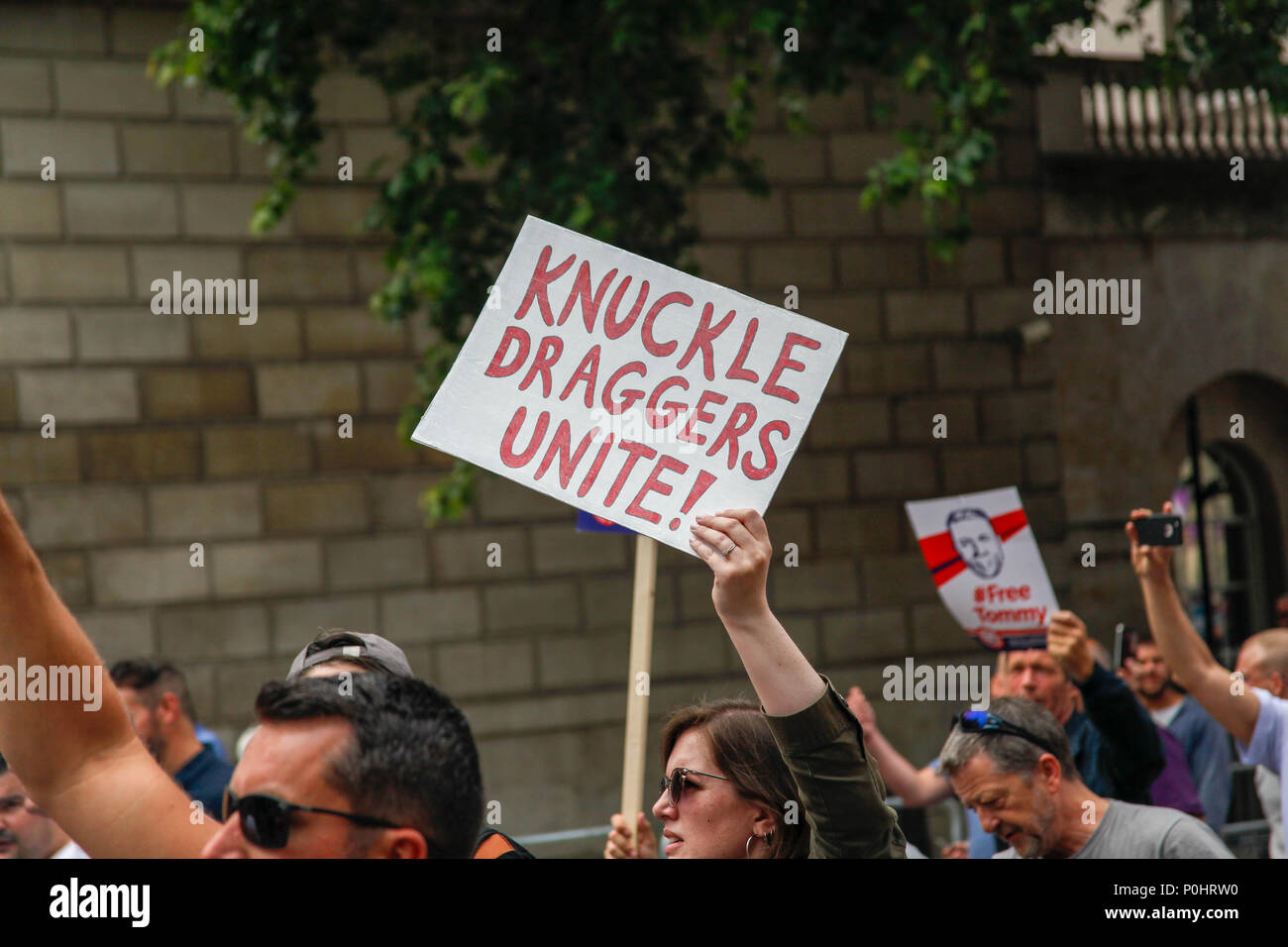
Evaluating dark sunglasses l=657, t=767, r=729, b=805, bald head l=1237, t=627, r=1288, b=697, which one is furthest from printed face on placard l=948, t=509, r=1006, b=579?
dark sunglasses l=657, t=767, r=729, b=805

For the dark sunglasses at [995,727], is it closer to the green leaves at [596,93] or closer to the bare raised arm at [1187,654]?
the bare raised arm at [1187,654]

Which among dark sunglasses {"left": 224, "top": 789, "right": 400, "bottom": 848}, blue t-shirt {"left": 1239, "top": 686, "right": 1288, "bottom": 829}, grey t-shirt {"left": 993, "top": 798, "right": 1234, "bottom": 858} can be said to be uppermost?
dark sunglasses {"left": 224, "top": 789, "right": 400, "bottom": 848}

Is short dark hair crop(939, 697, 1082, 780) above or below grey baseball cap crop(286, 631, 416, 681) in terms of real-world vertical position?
below

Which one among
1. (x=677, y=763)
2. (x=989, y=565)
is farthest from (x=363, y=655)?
(x=989, y=565)

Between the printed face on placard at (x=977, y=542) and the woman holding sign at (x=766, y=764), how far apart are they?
2.66 metres

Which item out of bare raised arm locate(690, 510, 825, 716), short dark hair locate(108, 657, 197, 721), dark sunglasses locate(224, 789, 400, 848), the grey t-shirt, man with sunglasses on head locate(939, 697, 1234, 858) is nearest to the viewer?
dark sunglasses locate(224, 789, 400, 848)

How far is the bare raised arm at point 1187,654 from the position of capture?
12.7 ft

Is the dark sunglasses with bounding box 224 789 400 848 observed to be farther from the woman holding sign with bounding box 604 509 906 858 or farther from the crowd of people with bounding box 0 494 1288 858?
the woman holding sign with bounding box 604 509 906 858

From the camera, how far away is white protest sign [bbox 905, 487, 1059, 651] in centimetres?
508

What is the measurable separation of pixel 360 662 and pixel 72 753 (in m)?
0.62

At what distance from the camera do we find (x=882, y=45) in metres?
Answer: 7.53

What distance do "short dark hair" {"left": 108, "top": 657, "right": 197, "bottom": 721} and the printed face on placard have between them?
106 inches

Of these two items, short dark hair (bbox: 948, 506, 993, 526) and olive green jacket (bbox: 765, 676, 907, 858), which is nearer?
olive green jacket (bbox: 765, 676, 907, 858)
